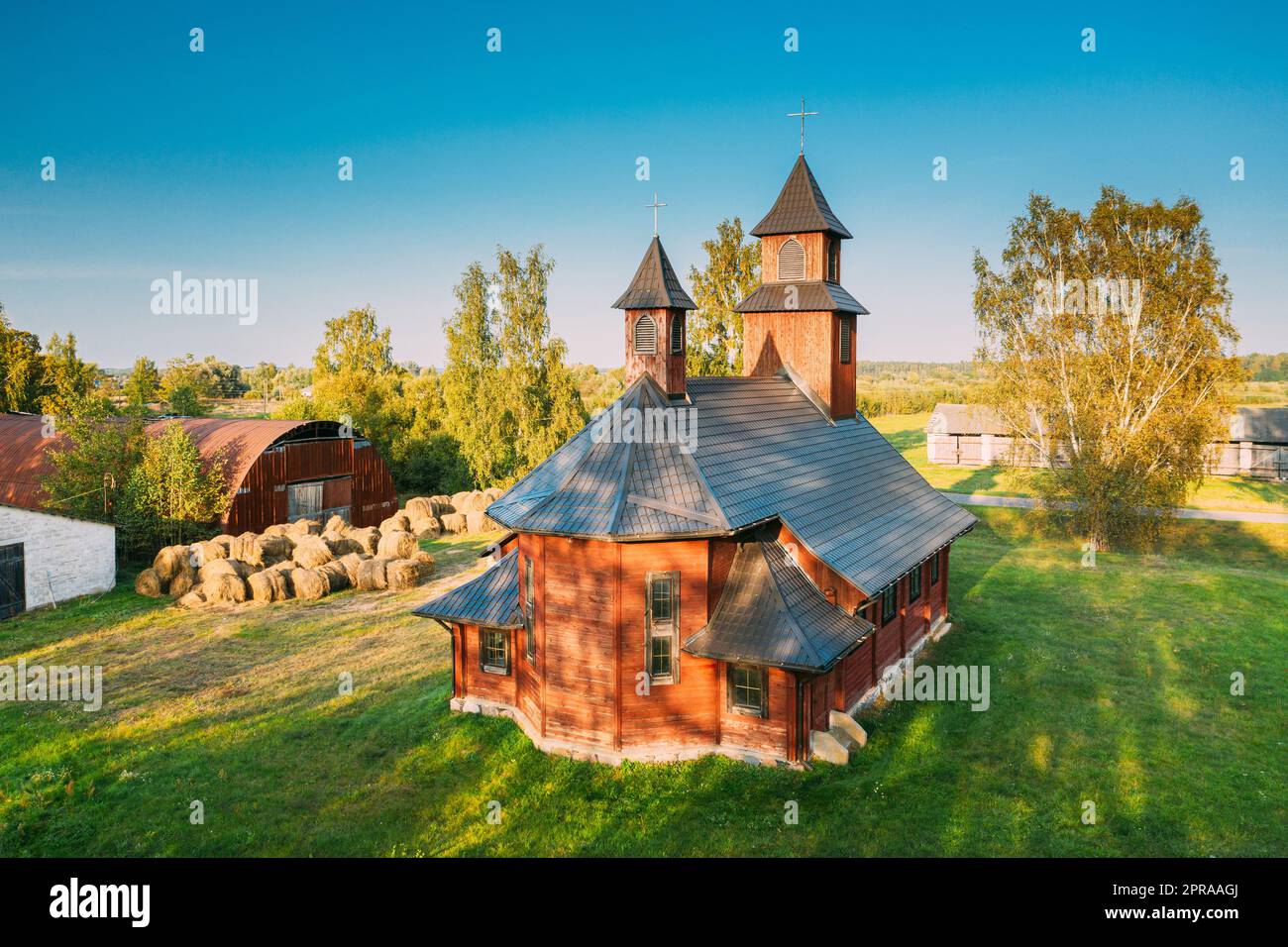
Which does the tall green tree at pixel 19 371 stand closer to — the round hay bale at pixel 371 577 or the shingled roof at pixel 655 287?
the round hay bale at pixel 371 577

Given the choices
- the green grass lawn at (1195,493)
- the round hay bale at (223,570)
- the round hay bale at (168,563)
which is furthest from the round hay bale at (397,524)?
the green grass lawn at (1195,493)

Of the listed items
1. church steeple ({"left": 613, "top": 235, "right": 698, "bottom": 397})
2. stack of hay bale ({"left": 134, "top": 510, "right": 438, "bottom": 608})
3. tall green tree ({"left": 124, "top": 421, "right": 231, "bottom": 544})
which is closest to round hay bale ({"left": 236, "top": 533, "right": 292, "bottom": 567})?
stack of hay bale ({"left": 134, "top": 510, "right": 438, "bottom": 608})

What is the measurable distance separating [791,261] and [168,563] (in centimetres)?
2313

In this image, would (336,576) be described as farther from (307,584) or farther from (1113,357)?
(1113,357)

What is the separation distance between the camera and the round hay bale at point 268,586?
89.0 feet

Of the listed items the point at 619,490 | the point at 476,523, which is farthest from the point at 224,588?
the point at 619,490

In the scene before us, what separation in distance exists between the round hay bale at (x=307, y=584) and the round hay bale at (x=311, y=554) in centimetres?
130

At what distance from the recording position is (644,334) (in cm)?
1827

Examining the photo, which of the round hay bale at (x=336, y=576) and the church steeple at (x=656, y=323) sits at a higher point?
the church steeple at (x=656, y=323)

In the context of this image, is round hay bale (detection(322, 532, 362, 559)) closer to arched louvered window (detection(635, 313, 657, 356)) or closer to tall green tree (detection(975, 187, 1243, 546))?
arched louvered window (detection(635, 313, 657, 356))

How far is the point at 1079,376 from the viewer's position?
34969mm
